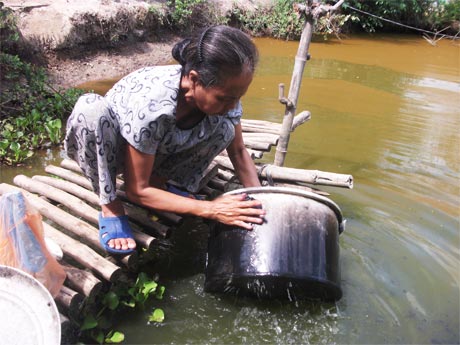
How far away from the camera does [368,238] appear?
3.11 meters

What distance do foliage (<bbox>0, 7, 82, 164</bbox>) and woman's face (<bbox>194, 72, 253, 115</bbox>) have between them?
2.43m

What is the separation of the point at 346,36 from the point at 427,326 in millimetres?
9705

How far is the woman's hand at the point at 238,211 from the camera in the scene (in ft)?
A: 6.98

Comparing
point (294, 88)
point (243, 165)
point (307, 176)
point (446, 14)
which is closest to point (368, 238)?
point (307, 176)

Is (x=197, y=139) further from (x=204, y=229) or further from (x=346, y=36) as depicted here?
(x=346, y=36)

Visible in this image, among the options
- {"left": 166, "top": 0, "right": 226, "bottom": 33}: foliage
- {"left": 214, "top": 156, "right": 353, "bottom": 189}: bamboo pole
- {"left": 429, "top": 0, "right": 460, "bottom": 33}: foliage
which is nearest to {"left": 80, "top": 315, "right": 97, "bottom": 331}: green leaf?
{"left": 214, "top": 156, "right": 353, "bottom": 189}: bamboo pole

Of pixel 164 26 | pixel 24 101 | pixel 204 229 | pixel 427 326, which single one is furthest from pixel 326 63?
pixel 427 326

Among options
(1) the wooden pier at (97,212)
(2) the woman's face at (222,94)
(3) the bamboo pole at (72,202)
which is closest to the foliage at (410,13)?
(1) the wooden pier at (97,212)

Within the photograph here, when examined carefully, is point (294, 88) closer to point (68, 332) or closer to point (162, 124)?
point (162, 124)

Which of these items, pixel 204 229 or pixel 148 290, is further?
pixel 204 229

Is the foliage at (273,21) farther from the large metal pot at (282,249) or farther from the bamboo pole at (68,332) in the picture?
the bamboo pole at (68,332)

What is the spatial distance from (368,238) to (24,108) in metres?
3.34

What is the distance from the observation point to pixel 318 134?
487 cm

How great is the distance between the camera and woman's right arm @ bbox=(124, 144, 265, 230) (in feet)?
6.97
